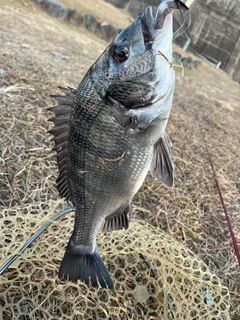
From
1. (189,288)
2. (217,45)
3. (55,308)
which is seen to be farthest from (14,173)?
(217,45)

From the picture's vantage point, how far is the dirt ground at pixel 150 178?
285 centimetres

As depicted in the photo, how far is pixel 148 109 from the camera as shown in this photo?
1459 mm

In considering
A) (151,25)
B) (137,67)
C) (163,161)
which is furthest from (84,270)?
(151,25)

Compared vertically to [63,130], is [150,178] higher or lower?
lower

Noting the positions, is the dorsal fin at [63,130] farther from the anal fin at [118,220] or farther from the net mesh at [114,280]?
the net mesh at [114,280]

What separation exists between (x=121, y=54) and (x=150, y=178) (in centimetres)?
230

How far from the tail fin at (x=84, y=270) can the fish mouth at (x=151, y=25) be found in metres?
1.12

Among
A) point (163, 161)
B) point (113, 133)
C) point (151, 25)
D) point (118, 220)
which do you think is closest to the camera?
point (151, 25)

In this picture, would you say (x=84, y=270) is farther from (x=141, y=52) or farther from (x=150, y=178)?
(x=150, y=178)

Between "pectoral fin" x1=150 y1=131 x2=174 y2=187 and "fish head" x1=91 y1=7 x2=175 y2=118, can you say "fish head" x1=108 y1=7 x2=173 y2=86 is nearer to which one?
"fish head" x1=91 y1=7 x2=175 y2=118

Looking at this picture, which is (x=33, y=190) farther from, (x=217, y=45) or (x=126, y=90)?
(x=217, y=45)

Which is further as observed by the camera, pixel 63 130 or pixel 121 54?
pixel 63 130

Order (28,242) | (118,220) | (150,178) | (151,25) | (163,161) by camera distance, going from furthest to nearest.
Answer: (150,178)
(28,242)
(118,220)
(163,161)
(151,25)

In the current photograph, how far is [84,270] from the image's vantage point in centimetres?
165
